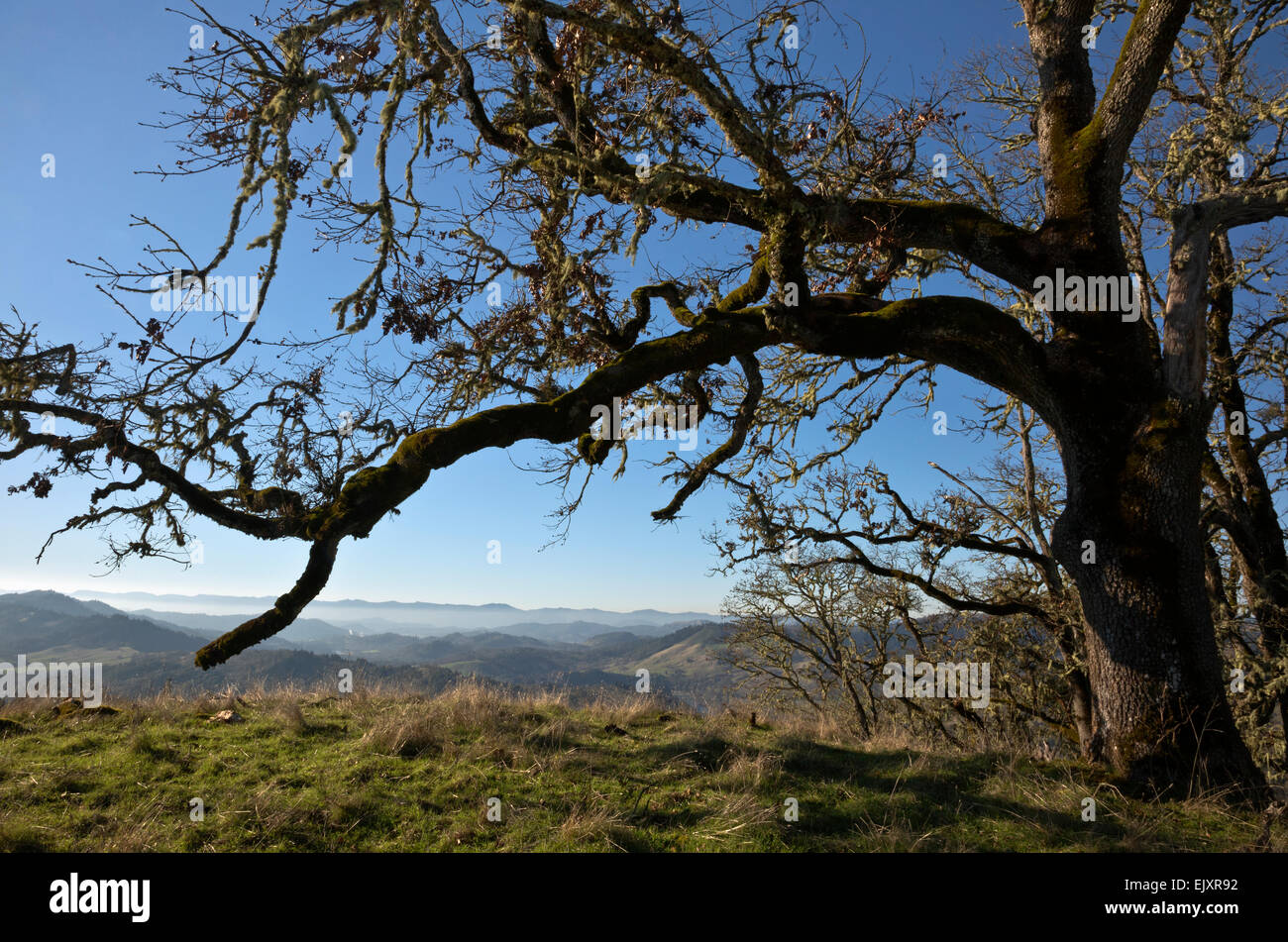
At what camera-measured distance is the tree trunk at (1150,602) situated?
19.5ft

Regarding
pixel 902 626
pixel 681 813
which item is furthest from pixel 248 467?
pixel 902 626

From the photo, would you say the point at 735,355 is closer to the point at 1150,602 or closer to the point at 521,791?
the point at 1150,602

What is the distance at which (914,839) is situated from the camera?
189 inches

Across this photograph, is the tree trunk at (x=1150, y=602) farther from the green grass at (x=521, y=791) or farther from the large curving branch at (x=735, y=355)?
the large curving branch at (x=735, y=355)

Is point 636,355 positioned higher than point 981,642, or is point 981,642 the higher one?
point 636,355

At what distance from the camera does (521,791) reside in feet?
19.3

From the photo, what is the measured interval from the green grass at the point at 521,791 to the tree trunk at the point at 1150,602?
50 centimetres

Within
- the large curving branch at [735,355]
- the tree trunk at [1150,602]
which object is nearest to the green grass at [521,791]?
the tree trunk at [1150,602]

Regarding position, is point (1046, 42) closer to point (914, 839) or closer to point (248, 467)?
point (914, 839)

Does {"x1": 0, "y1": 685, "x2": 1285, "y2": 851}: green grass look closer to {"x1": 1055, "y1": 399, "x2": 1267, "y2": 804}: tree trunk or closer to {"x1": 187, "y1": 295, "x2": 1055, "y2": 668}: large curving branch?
{"x1": 1055, "y1": 399, "x2": 1267, "y2": 804}: tree trunk

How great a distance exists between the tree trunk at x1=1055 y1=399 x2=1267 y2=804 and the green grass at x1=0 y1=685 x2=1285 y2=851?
503mm

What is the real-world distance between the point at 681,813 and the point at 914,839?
183 cm

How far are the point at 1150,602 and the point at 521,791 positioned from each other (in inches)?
244

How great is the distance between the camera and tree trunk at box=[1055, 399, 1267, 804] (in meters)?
5.93
